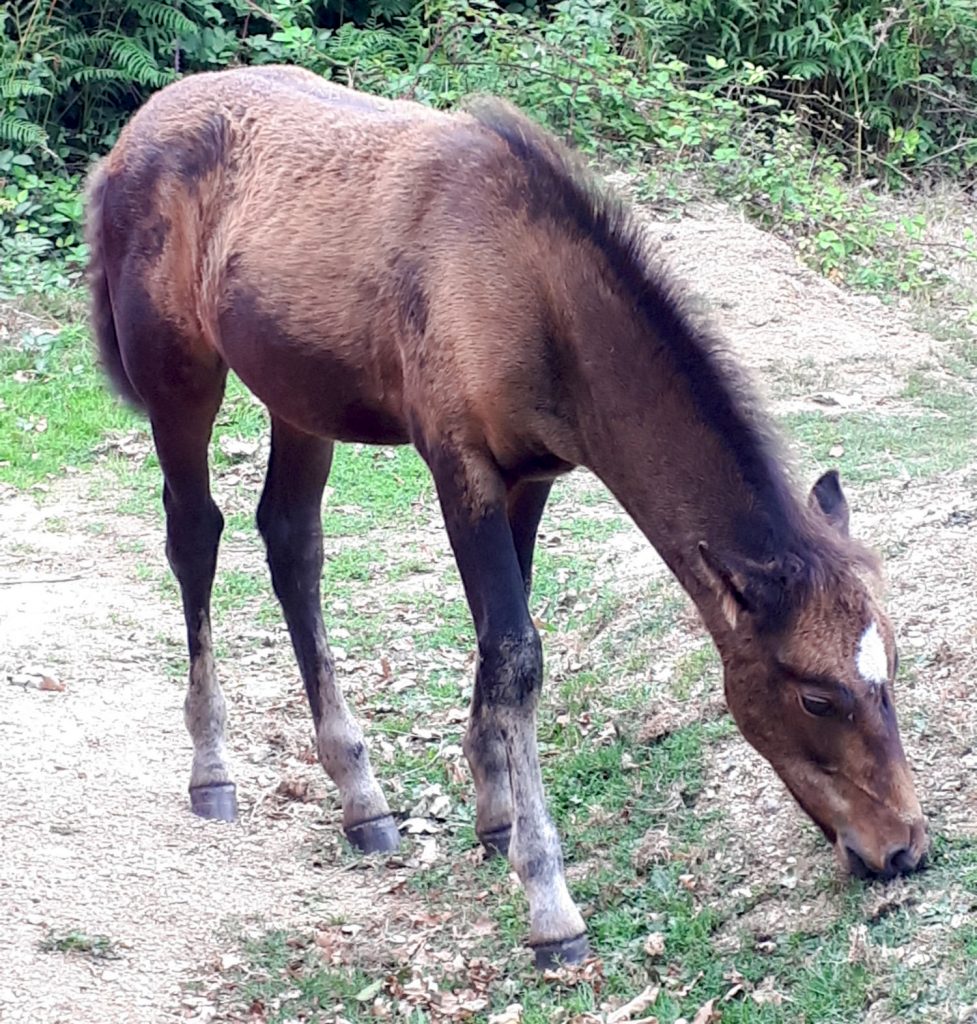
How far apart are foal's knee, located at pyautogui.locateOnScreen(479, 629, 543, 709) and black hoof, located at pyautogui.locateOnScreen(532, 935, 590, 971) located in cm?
66

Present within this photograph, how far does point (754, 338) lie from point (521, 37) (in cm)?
408

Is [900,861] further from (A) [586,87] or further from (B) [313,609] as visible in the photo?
(A) [586,87]

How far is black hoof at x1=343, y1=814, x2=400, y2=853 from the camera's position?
5.25 metres

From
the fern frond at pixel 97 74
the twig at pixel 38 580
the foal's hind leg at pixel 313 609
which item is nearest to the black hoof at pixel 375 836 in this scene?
the foal's hind leg at pixel 313 609

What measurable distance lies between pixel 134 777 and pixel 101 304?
1757 mm

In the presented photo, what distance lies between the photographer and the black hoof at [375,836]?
207 inches

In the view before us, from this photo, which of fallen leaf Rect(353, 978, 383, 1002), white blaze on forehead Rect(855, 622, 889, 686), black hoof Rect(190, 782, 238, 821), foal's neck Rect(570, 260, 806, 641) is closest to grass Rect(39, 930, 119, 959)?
fallen leaf Rect(353, 978, 383, 1002)

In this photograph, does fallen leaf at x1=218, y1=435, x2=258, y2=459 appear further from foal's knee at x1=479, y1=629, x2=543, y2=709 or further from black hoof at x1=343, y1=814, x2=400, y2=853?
foal's knee at x1=479, y1=629, x2=543, y2=709

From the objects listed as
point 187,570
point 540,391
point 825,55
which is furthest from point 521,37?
point 540,391

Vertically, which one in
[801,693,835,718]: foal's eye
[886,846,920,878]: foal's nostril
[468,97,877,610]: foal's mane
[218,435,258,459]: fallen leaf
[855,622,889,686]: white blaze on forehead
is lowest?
[218,435,258,459]: fallen leaf

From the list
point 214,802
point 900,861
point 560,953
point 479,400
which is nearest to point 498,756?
point 560,953

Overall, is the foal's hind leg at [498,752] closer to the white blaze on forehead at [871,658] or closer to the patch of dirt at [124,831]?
the patch of dirt at [124,831]

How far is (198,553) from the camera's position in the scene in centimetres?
566

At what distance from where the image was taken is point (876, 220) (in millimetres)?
11898
